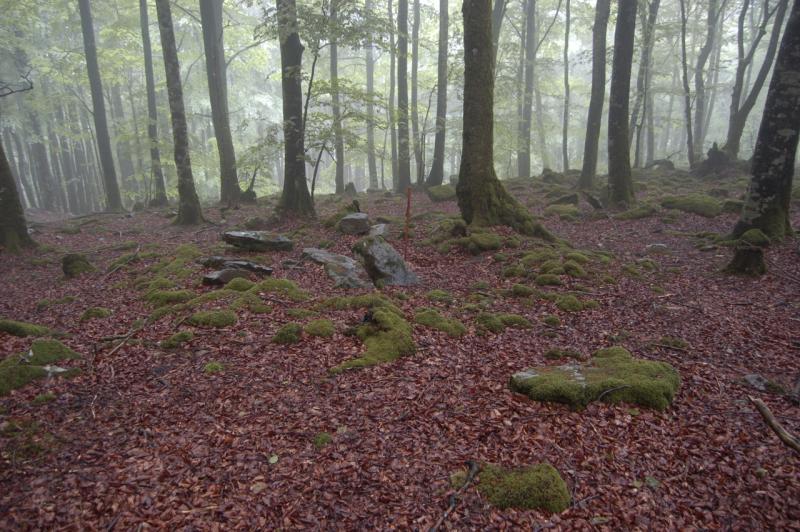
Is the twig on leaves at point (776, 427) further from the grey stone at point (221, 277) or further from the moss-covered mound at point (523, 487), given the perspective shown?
the grey stone at point (221, 277)

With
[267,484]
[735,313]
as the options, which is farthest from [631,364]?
[267,484]

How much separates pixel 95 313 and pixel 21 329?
1.03m

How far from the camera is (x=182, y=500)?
3.20 meters

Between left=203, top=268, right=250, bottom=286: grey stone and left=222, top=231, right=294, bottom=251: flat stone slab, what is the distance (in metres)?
1.98

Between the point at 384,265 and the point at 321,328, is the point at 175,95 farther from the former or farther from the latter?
the point at 321,328

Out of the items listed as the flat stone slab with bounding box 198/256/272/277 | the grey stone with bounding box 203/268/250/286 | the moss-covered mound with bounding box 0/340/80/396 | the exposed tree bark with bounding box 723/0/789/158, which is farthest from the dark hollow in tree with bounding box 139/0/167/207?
the exposed tree bark with bounding box 723/0/789/158

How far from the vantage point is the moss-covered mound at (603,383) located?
168 inches

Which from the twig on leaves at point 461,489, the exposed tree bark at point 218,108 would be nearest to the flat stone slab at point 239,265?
the twig on leaves at point 461,489

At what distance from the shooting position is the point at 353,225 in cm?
1159

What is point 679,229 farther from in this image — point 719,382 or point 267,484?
point 267,484

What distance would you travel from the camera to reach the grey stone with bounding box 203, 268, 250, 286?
7.81 metres

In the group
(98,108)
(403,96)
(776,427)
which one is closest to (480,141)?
(776,427)

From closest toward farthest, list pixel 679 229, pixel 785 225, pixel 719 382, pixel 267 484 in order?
pixel 267 484, pixel 719 382, pixel 785 225, pixel 679 229

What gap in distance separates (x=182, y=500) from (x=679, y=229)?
40.6ft
